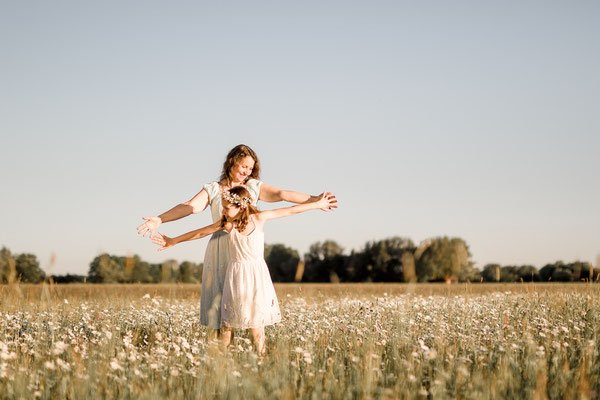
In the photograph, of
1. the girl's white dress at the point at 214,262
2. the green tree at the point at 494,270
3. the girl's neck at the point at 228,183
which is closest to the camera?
the girl's white dress at the point at 214,262

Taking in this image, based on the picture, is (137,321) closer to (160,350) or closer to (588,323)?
(160,350)

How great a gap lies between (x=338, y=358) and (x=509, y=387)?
1970 millimetres

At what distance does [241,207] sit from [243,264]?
620mm

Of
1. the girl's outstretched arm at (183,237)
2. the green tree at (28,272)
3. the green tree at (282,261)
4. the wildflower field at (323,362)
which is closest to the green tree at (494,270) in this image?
the wildflower field at (323,362)

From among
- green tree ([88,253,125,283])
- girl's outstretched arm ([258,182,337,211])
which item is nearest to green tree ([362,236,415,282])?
girl's outstretched arm ([258,182,337,211])

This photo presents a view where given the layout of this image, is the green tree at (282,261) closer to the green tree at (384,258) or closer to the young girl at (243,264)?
the green tree at (384,258)

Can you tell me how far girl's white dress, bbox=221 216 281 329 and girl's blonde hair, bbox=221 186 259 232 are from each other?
0.24 feet

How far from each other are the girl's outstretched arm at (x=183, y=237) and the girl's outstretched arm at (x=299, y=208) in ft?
1.66

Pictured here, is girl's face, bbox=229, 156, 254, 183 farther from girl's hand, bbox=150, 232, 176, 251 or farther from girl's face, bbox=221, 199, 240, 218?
girl's hand, bbox=150, 232, 176, 251

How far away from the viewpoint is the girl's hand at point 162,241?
7.62 metres

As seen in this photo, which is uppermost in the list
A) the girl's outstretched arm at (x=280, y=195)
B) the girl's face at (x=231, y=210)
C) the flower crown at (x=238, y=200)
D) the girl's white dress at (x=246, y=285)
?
the girl's outstretched arm at (x=280, y=195)

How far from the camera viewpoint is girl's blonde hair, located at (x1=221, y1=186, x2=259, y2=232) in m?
7.63

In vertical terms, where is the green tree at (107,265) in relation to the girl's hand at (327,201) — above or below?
below

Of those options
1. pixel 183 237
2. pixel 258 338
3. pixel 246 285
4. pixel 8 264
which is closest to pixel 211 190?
pixel 183 237
